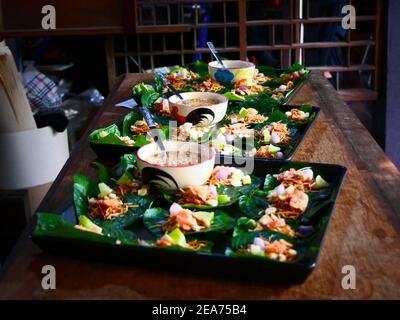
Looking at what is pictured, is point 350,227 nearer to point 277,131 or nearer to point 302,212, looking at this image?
point 302,212

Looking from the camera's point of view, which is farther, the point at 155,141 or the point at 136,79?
the point at 136,79

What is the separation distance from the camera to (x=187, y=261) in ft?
3.91

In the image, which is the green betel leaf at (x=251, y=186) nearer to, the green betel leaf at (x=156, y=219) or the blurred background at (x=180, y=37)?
the green betel leaf at (x=156, y=219)

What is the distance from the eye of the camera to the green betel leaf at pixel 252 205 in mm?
1464

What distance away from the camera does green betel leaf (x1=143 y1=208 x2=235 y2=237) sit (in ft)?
4.40

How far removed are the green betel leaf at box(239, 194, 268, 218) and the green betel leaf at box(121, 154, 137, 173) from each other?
0.37m

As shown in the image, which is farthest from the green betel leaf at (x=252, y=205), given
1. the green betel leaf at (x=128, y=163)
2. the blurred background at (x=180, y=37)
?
the blurred background at (x=180, y=37)

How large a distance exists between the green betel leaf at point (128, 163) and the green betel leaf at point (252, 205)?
373mm

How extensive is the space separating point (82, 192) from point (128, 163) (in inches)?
9.0

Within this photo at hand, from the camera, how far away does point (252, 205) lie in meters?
1.50

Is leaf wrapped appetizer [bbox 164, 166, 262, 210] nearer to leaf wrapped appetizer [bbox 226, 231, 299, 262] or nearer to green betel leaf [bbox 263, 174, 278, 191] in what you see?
green betel leaf [bbox 263, 174, 278, 191]

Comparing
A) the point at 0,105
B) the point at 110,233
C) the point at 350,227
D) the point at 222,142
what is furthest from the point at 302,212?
the point at 0,105

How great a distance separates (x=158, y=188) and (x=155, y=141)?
18cm

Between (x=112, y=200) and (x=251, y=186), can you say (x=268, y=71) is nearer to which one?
(x=251, y=186)
